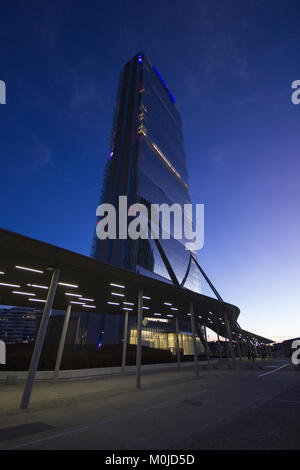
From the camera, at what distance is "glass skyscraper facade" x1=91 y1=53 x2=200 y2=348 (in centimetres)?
8175

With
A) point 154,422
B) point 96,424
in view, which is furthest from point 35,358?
point 154,422

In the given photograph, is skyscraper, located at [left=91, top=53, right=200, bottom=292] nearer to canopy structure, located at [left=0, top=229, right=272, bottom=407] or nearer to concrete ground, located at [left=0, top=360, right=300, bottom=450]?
canopy structure, located at [left=0, top=229, right=272, bottom=407]

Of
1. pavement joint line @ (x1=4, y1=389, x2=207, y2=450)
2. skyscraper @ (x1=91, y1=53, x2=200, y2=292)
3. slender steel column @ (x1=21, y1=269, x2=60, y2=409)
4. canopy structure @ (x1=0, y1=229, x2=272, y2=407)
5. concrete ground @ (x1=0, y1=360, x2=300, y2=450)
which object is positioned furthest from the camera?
skyscraper @ (x1=91, y1=53, x2=200, y2=292)

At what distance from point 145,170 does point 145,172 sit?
3.80 feet

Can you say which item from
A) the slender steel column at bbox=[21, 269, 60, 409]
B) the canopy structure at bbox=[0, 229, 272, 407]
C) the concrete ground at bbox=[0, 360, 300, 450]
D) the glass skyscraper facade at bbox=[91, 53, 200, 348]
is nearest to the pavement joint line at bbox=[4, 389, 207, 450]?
the concrete ground at bbox=[0, 360, 300, 450]

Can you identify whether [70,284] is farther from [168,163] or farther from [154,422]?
[168,163]

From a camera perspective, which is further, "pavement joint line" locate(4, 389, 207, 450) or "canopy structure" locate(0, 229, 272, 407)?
"canopy structure" locate(0, 229, 272, 407)

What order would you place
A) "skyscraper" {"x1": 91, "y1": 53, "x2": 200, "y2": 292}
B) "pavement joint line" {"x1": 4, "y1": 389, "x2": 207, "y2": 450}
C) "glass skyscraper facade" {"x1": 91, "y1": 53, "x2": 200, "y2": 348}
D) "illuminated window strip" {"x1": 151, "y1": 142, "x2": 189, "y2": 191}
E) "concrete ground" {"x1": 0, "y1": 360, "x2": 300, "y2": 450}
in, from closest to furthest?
"concrete ground" {"x1": 0, "y1": 360, "x2": 300, "y2": 450} < "pavement joint line" {"x1": 4, "y1": 389, "x2": 207, "y2": 450} < "glass skyscraper facade" {"x1": 91, "y1": 53, "x2": 200, "y2": 348} < "skyscraper" {"x1": 91, "y1": 53, "x2": 200, "y2": 292} < "illuminated window strip" {"x1": 151, "y1": 142, "x2": 189, "y2": 191}

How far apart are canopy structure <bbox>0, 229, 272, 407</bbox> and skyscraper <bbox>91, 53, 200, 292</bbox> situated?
52.3 meters

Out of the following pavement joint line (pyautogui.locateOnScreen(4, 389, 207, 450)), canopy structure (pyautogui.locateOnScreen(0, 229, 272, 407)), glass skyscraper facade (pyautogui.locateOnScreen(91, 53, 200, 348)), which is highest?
glass skyscraper facade (pyautogui.locateOnScreen(91, 53, 200, 348))

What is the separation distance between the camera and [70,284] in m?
15.1
